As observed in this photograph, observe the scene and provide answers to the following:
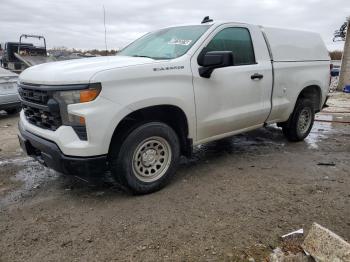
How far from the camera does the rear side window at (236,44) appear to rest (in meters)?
4.40

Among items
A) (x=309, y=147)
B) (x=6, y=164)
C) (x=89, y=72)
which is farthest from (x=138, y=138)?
(x=309, y=147)

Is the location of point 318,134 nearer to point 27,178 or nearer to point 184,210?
point 184,210

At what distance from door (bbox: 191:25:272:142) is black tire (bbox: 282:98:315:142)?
3.36ft

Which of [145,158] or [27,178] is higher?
[145,158]

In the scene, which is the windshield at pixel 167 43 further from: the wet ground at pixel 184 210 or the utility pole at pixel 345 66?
the utility pole at pixel 345 66

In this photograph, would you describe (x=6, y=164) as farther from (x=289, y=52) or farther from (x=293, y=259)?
(x=289, y=52)

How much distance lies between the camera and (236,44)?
4.66m

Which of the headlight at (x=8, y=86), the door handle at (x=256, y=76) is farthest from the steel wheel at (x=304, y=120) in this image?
the headlight at (x=8, y=86)

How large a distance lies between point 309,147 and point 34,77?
4.57 m

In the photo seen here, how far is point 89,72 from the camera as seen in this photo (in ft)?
10.6

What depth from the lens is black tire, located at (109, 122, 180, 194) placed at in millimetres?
3551

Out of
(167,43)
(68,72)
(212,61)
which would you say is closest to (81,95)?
(68,72)

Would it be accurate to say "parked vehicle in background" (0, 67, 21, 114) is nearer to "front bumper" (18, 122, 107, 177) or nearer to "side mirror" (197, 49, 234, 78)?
"front bumper" (18, 122, 107, 177)

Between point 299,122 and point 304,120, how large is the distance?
190 millimetres
